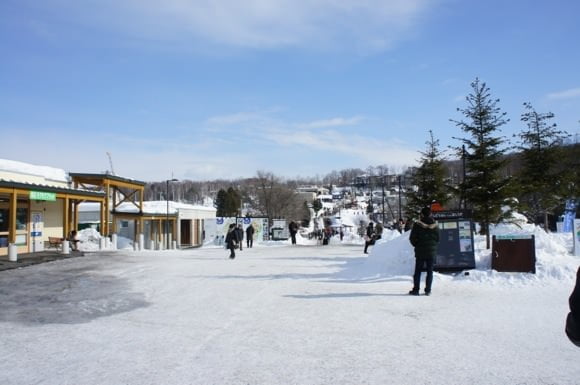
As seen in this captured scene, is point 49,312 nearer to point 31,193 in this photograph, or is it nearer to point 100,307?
point 100,307

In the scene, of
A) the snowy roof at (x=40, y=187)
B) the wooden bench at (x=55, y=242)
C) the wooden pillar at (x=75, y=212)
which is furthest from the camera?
the wooden pillar at (x=75, y=212)

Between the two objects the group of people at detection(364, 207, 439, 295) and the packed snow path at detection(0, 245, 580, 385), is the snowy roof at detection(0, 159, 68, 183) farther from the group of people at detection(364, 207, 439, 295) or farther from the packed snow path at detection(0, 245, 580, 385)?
the group of people at detection(364, 207, 439, 295)

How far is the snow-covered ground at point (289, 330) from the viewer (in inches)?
195

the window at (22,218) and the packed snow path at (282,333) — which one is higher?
the window at (22,218)

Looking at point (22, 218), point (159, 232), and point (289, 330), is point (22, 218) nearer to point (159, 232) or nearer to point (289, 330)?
point (289, 330)

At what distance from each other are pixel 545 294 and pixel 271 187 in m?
66.8

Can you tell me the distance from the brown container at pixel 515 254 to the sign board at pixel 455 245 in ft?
2.36

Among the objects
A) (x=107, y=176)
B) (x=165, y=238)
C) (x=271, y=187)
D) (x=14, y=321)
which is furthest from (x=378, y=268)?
(x=271, y=187)

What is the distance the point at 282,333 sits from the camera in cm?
662

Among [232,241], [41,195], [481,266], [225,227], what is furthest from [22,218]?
[225,227]

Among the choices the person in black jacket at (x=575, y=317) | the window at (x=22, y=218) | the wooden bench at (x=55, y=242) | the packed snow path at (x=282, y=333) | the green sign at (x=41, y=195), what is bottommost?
the packed snow path at (x=282, y=333)

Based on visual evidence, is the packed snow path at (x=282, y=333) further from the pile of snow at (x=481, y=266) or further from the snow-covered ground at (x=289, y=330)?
the pile of snow at (x=481, y=266)

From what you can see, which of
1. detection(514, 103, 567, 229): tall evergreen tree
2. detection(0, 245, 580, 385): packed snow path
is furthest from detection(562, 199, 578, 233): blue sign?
detection(0, 245, 580, 385): packed snow path

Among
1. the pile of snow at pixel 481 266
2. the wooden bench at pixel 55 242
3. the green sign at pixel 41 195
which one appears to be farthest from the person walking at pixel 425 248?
the wooden bench at pixel 55 242
